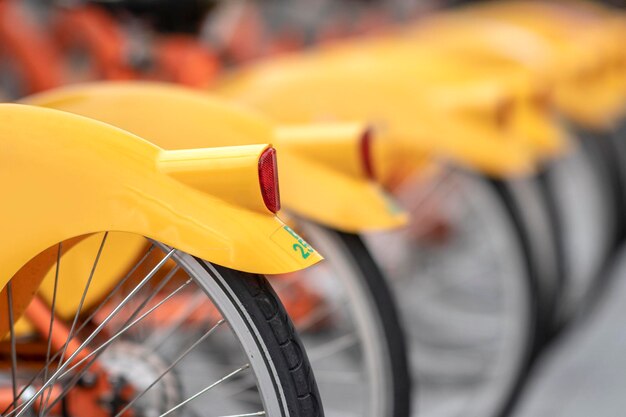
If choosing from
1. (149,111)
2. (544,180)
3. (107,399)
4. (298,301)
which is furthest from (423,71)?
(107,399)

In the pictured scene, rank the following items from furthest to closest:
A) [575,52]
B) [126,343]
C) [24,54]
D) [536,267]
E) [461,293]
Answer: [461,293] → [575,52] → [24,54] → [536,267] → [126,343]

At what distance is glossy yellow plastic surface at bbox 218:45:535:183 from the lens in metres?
2.64

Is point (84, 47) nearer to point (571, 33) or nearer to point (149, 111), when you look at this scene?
point (149, 111)

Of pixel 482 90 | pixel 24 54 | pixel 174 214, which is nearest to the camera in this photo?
pixel 174 214

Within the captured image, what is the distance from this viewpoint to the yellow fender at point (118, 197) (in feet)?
4.81

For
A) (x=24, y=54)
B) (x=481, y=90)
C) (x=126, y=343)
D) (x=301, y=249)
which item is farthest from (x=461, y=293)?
(x=301, y=249)

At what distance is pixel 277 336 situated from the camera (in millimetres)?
1495

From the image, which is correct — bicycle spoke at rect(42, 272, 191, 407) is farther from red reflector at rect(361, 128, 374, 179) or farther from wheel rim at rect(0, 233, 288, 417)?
red reflector at rect(361, 128, 374, 179)

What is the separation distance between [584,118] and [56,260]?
96.9 inches

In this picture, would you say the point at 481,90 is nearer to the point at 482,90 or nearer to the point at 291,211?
the point at 482,90

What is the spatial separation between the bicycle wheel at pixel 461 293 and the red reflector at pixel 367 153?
0.28 metres

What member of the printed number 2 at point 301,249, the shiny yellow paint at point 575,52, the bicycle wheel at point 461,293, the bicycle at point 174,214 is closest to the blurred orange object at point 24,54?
the bicycle wheel at point 461,293

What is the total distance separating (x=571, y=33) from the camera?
450 centimetres

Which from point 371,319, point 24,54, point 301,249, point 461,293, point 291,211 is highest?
point 24,54
